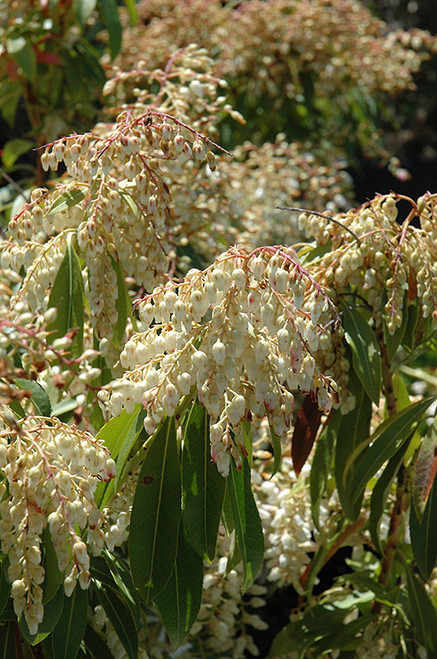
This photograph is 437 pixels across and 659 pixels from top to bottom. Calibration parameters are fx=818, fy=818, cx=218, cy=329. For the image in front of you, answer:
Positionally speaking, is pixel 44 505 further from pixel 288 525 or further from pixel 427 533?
pixel 288 525

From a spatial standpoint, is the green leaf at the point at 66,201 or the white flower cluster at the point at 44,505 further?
the green leaf at the point at 66,201

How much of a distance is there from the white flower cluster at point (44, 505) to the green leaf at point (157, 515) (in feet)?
0.40

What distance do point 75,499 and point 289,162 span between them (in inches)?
88.4

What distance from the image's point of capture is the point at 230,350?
0.99 meters

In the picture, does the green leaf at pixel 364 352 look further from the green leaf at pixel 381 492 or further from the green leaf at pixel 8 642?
the green leaf at pixel 8 642

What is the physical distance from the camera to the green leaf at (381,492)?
4.51ft

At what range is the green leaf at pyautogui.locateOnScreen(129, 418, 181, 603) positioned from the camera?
111 centimetres

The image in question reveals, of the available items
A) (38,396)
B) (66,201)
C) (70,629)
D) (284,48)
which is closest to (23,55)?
Result: (284,48)

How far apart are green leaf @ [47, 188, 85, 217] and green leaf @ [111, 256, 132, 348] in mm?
111

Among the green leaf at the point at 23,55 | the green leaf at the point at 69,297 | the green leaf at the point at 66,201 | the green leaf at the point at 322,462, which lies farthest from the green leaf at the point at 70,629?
the green leaf at the point at 23,55

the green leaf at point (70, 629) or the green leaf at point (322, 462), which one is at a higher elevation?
the green leaf at point (70, 629)

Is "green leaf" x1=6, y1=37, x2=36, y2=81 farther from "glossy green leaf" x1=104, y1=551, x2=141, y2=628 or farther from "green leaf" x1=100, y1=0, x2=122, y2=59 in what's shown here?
"glossy green leaf" x1=104, y1=551, x2=141, y2=628

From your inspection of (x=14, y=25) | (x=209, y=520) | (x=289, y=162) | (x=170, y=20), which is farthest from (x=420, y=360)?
(x=209, y=520)

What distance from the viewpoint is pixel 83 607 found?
3.84ft
